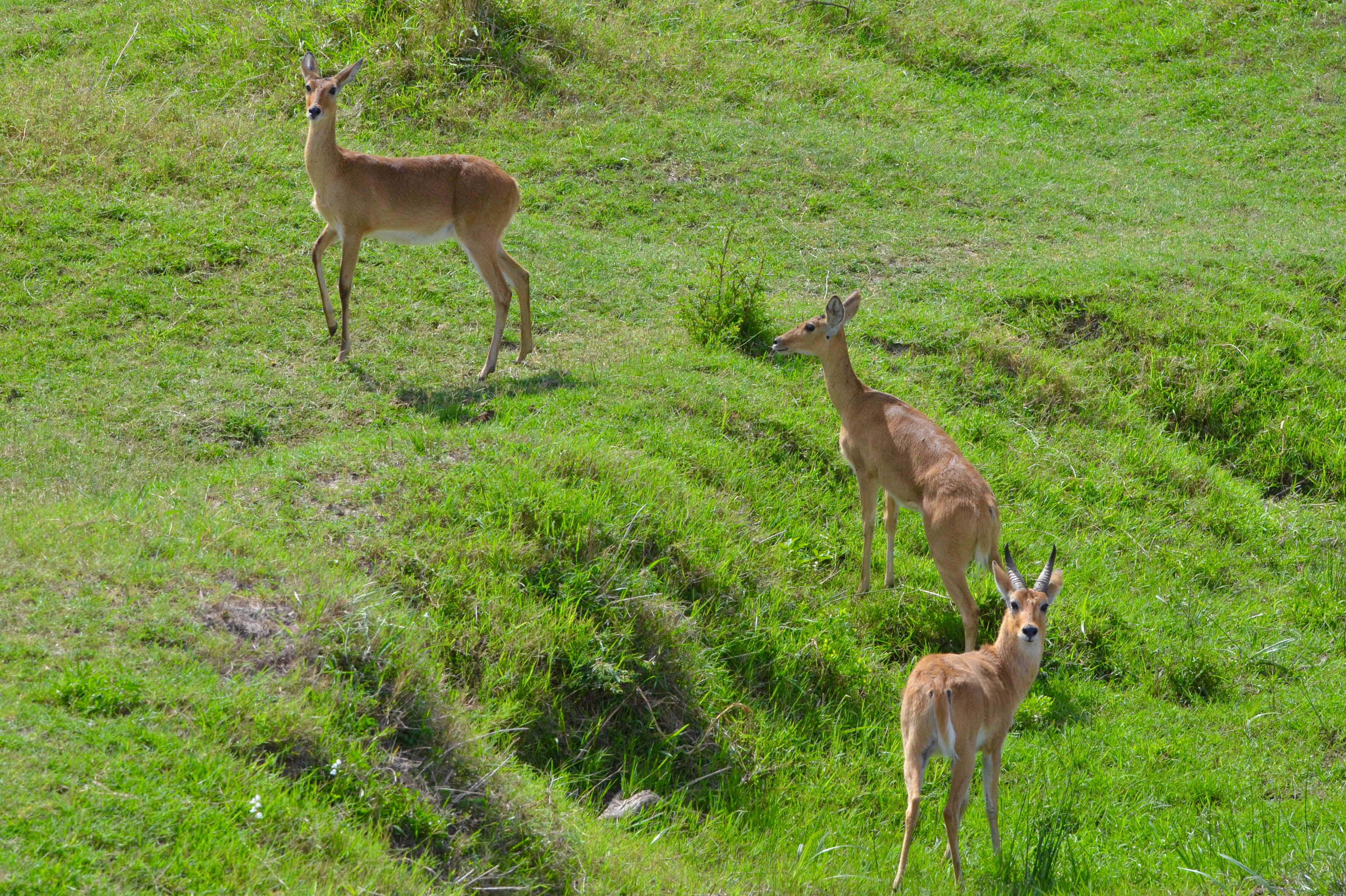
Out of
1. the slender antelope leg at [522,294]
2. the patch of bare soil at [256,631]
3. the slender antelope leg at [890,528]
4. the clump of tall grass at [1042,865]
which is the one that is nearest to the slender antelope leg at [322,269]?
the slender antelope leg at [522,294]

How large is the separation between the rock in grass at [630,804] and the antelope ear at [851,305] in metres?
3.66

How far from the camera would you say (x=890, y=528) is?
23.3 ft

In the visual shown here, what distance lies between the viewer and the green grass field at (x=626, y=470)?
14.6 feet

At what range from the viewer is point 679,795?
5.23 metres

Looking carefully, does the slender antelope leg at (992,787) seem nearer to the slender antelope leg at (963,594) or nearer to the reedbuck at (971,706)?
the reedbuck at (971,706)

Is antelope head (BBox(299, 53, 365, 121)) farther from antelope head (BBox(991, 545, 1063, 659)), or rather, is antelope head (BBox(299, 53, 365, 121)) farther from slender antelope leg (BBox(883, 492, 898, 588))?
antelope head (BBox(991, 545, 1063, 659))

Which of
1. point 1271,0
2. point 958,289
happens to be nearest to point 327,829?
point 958,289

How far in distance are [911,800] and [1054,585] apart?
4.96 ft

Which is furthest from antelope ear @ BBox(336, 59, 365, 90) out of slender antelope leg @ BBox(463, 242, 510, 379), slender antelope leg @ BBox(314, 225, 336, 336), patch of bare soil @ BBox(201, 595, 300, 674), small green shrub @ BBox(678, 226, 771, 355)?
patch of bare soil @ BBox(201, 595, 300, 674)

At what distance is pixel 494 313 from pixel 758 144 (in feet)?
14.6

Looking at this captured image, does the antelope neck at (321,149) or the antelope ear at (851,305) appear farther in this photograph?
the antelope neck at (321,149)

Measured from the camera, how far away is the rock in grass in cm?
501

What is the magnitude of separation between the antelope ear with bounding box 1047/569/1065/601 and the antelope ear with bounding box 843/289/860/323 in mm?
2479

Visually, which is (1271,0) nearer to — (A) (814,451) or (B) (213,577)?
(A) (814,451)
